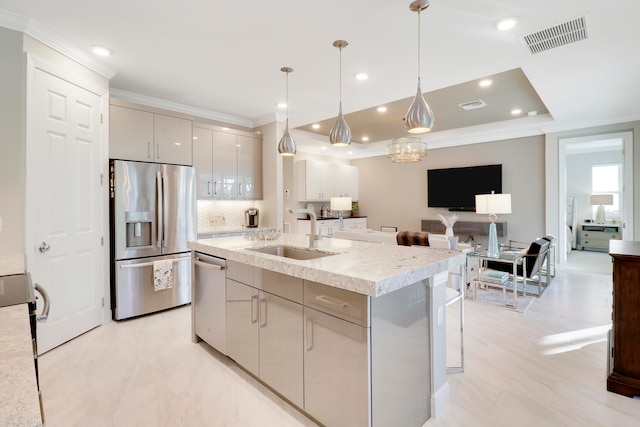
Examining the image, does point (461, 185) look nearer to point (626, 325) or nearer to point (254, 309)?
point (626, 325)

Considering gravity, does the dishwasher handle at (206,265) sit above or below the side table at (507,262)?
above

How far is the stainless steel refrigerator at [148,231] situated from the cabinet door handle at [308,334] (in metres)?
2.60

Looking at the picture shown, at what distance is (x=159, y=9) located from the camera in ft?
7.61

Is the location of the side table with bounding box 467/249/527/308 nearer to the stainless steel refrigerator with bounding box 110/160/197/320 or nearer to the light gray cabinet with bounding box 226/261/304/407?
the light gray cabinet with bounding box 226/261/304/407

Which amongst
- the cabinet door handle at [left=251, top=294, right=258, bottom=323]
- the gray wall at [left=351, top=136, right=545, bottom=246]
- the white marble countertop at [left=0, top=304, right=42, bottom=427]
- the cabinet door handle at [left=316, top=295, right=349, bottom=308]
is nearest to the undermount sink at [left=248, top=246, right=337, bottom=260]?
the cabinet door handle at [left=251, top=294, right=258, bottom=323]

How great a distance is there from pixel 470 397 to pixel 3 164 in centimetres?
378

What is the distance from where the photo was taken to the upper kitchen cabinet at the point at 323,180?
6844mm

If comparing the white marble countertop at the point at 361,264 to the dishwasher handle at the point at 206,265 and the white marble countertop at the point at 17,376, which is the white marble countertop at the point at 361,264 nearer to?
the dishwasher handle at the point at 206,265

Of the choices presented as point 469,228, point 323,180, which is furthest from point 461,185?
point 323,180

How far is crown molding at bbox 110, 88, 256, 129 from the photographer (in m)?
3.94

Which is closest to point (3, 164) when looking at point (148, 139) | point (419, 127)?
point (148, 139)

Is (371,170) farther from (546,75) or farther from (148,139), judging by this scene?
(148,139)

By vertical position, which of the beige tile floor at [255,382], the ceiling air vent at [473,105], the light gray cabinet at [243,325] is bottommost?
the beige tile floor at [255,382]

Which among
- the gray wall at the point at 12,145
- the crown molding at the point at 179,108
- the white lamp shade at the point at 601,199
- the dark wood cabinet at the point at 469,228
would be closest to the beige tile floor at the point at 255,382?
the gray wall at the point at 12,145
